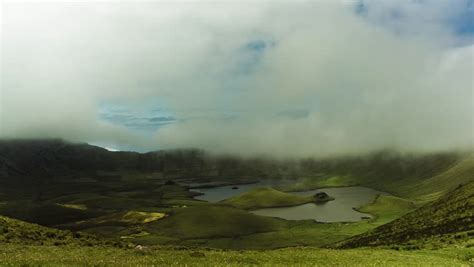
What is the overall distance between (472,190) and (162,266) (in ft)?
250

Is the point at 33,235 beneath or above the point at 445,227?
beneath

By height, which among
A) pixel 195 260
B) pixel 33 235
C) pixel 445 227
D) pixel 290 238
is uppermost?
pixel 195 260

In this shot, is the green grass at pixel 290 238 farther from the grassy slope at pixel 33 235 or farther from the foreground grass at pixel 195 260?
the foreground grass at pixel 195 260

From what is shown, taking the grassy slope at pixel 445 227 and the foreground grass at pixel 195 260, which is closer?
the foreground grass at pixel 195 260

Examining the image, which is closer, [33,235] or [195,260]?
[195,260]

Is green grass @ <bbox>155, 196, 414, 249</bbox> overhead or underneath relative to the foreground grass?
underneath

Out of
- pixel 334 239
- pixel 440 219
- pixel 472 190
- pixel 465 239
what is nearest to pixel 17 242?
pixel 465 239

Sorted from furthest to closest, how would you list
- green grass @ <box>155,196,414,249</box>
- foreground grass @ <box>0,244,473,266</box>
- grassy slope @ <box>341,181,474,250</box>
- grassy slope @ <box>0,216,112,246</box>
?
green grass @ <box>155,196,414,249</box> → grassy slope @ <box>341,181,474,250</box> → grassy slope @ <box>0,216,112,246</box> → foreground grass @ <box>0,244,473,266</box>

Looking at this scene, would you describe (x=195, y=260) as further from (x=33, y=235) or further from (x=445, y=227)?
(x=445, y=227)

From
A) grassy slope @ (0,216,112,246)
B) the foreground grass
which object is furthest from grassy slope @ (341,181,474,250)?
grassy slope @ (0,216,112,246)

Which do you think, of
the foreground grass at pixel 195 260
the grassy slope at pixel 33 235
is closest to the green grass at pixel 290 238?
the grassy slope at pixel 33 235

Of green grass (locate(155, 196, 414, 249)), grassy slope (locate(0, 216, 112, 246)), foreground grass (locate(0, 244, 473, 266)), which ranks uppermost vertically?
foreground grass (locate(0, 244, 473, 266))

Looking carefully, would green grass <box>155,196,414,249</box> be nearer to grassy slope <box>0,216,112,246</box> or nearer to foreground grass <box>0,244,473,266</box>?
grassy slope <box>0,216,112,246</box>

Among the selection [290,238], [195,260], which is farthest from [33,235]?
[290,238]
